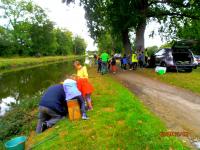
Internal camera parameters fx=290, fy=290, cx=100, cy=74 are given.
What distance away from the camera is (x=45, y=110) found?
31.8 feet

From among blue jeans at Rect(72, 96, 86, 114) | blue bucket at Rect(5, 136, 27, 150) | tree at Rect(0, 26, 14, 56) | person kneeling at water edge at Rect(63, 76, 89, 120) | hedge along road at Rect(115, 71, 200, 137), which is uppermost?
tree at Rect(0, 26, 14, 56)

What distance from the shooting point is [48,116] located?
10.1 meters

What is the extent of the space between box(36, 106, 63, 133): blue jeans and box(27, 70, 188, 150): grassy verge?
0.43 m

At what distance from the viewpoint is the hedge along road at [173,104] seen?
7.97m

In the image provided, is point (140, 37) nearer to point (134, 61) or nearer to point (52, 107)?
point (134, 61)

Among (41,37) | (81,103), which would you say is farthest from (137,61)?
(41,37)

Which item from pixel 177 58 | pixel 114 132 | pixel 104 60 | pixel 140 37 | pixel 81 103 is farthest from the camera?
pixel 140 37

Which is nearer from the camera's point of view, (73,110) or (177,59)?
(73,110)

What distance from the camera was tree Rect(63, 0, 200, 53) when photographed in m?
23.0

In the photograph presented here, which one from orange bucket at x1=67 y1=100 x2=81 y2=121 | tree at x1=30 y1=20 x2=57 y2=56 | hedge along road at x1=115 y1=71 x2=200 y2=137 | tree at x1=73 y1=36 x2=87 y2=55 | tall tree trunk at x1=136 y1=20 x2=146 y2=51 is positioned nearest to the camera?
hedge along road at x1=115 y1=71 x2=200 y2=137

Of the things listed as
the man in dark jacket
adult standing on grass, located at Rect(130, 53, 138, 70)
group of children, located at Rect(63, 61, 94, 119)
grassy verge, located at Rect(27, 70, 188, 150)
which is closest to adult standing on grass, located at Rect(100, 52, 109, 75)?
adult standing on grass, located at Rect(130, 53, 138, 70)

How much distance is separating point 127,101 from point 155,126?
3.43 meters

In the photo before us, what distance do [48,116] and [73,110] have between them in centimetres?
133

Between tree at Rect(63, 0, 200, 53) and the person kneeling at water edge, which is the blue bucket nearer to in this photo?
the person kneeling at water edge
